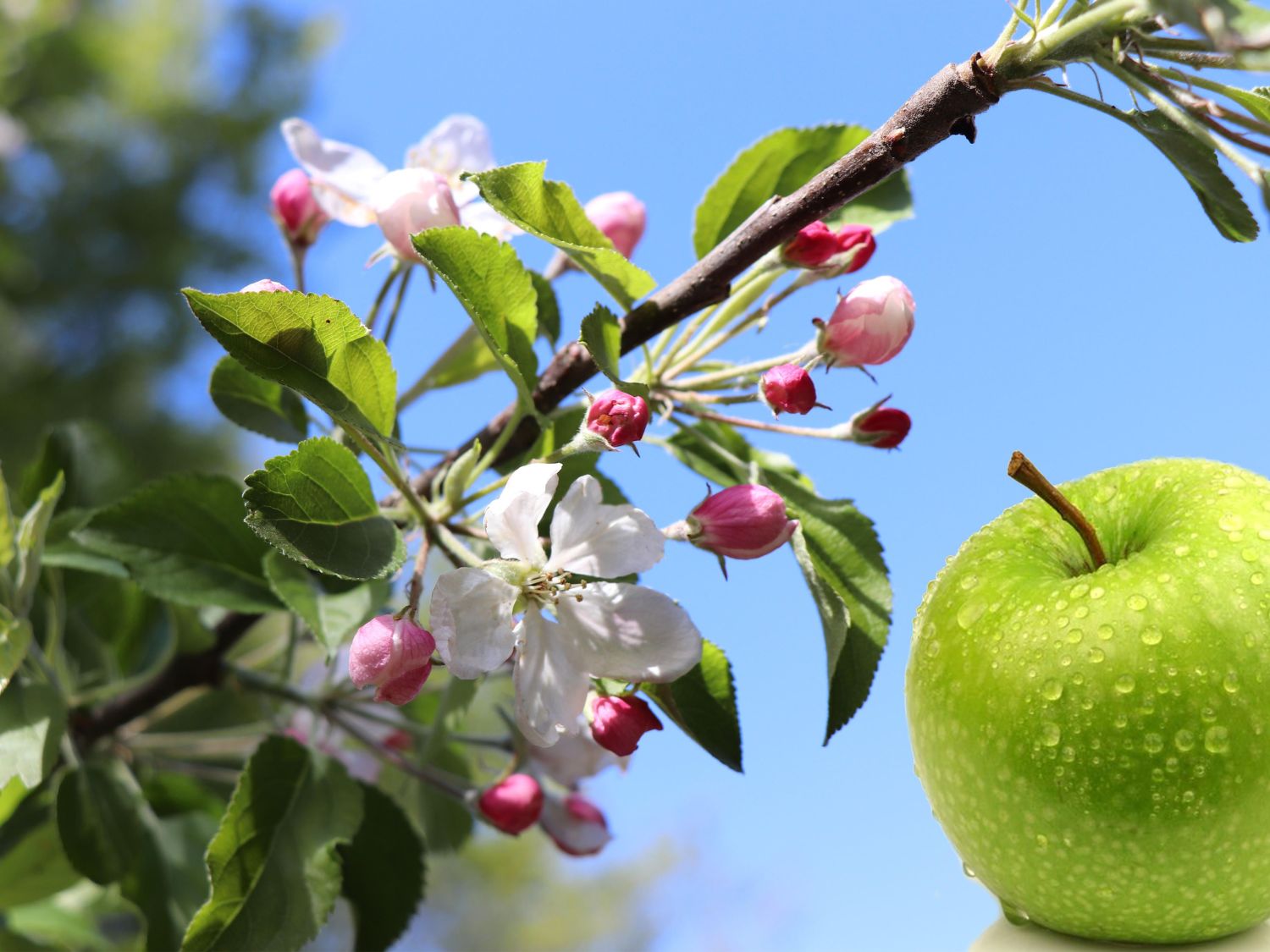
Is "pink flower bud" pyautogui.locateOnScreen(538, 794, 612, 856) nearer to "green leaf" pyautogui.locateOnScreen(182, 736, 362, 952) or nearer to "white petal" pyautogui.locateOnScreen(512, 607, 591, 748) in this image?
"green leaf" pyautogui.locateOnScreen(182, 736, 362, 952)

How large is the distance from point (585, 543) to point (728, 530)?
0.28 feet

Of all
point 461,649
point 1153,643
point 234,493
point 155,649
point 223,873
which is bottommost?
point 155,649

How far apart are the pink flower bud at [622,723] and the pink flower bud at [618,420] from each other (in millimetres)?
157

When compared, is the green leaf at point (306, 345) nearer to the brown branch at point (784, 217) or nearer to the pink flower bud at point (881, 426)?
the brown branch at point (784, 217)

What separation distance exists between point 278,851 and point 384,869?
0.18 m

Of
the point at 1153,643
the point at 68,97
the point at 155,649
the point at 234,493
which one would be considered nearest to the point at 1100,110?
the point at 1153,643

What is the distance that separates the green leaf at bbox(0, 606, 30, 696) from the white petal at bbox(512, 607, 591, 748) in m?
0.42

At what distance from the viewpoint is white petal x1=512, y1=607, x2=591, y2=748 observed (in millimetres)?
727

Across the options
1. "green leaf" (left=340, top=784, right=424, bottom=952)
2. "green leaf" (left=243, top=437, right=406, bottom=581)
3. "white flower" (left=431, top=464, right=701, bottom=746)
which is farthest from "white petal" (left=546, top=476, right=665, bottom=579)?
"green leaf" (left=340, top=784, right=424, bottom=952)

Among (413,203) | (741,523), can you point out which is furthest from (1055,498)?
(413,203)

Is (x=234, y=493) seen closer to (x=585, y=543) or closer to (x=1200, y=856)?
(x=585, y=543)

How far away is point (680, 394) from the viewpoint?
0.87m

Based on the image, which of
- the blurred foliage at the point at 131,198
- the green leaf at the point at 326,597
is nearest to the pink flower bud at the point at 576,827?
the green leaf at the point at 326,597

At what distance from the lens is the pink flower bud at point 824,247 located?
792 mm
